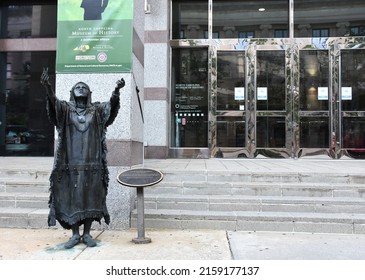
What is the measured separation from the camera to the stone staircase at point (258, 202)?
6.71 m

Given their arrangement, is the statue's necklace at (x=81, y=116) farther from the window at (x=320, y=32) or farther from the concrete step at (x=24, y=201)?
the window at (x=320, y=32)

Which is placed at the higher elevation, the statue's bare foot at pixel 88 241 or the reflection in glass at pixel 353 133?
the reflection in glass at pixel 353 133

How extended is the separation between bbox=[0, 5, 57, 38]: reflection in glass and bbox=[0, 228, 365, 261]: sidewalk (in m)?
8.82

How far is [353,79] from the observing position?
44.3 feet

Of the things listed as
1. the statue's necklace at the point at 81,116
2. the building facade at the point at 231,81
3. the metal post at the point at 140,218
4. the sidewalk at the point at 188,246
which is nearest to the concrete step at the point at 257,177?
the sidewalk at the point at 188,246

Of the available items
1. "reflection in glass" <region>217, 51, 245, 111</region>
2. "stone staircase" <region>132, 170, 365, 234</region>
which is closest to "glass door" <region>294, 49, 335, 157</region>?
"reflection in glass" <region>217, 51, 245, 111</region>

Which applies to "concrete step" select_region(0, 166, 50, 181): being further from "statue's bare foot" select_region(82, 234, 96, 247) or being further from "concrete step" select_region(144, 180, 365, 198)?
"statue's bare foot" select_region(82, 234, 96, 247)

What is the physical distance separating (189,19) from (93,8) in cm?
732

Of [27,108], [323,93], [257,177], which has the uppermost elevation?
[323,93]

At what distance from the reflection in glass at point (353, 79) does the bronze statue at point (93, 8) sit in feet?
30.1

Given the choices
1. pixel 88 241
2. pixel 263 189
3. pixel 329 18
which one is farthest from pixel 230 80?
pixel 88 241

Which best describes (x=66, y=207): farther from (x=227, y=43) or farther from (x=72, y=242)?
(x=227, y=43)

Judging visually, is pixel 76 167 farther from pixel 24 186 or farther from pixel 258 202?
pixel 258 202

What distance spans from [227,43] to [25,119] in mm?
7171
